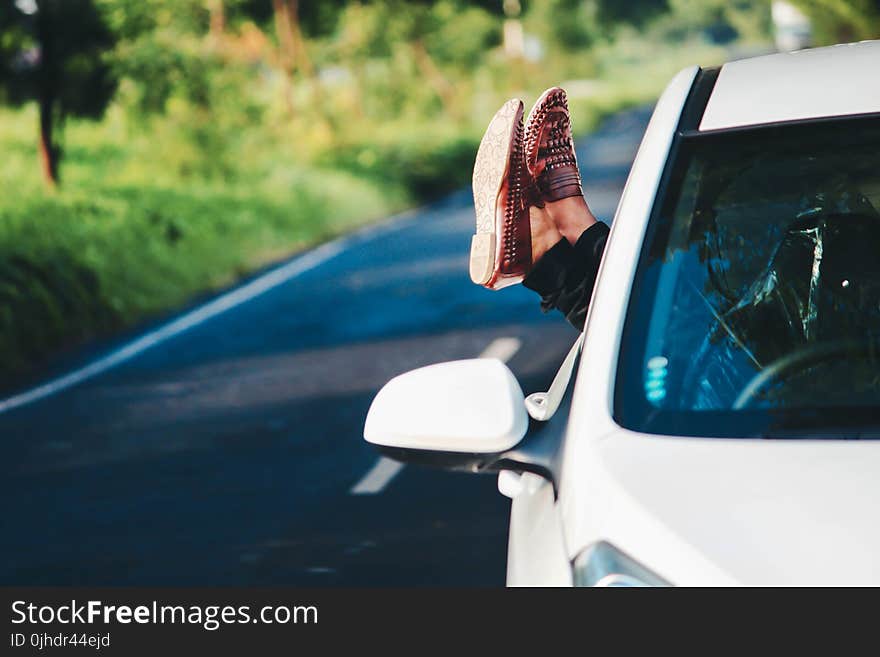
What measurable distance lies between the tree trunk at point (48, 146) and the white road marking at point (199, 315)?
10.6 feet

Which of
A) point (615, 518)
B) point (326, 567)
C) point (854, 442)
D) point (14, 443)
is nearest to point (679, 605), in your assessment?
point (615, 518)

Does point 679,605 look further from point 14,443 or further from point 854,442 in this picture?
point 14,443

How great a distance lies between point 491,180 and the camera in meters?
3.81

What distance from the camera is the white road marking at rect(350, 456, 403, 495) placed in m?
8.16

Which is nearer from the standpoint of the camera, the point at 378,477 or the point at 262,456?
the point at 378,477

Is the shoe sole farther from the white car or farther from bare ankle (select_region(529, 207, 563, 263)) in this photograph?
the white car

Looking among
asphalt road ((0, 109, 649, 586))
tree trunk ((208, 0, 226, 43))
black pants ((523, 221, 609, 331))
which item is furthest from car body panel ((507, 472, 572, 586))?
tree trunk ((208, 0, 226, 43))

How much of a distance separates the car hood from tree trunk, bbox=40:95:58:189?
19.1 m

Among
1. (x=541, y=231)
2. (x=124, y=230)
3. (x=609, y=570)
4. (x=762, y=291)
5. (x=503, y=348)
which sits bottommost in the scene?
(x=609, y=570)

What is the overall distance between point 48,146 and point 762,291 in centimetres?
1899

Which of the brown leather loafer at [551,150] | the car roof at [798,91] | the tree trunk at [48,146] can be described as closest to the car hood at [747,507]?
the car roof at [798,91]

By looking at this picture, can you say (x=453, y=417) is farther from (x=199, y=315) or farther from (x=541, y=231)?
(x=199, y=315)

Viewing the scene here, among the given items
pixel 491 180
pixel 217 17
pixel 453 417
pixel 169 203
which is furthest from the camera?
pixel 217 17

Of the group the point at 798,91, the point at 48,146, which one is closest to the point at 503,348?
the point at 798,91
